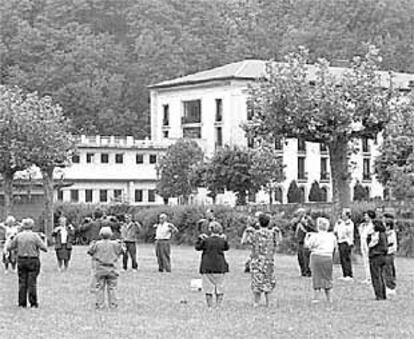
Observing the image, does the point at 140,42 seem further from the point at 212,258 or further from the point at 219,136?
the point at 212,258

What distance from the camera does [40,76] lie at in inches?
4067

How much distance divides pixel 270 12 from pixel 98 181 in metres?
37.1

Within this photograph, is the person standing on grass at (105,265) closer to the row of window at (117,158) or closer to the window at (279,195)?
the row of window at (117,158)

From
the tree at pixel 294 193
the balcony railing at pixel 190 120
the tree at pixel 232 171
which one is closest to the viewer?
the tree at pixel 232 171

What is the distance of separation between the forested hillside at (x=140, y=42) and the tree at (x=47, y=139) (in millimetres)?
48024

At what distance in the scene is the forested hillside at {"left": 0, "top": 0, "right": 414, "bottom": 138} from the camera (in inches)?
4063

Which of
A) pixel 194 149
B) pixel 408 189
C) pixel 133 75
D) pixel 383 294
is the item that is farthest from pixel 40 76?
pixel 383 294

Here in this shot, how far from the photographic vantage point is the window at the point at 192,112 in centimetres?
9456

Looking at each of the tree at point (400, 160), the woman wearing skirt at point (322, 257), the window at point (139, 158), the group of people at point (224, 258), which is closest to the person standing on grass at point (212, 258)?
the group of people at point (224, 258)

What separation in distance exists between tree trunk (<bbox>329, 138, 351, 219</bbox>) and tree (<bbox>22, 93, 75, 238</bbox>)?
16874mm

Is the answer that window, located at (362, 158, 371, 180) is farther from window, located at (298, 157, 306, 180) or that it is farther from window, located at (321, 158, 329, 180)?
window, located at (298, 157, 306, 180)

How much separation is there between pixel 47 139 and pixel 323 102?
18808 mm

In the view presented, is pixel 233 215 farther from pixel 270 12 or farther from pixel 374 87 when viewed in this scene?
pixel 270 12

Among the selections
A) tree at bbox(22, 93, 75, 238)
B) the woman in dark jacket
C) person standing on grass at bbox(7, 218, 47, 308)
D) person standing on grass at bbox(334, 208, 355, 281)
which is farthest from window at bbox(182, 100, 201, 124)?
person standing on grass at bbox(7, 218, 47, 308)
